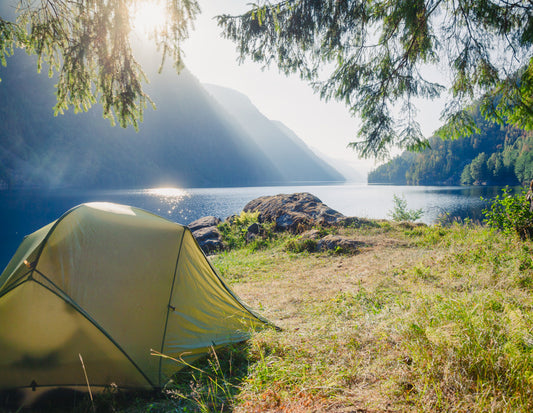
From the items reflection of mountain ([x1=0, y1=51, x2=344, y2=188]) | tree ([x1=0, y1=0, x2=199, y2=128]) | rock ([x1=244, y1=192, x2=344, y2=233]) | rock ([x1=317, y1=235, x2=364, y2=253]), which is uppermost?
reflection of mountain ([x1=0, y1=51, x2=344, y2=188])

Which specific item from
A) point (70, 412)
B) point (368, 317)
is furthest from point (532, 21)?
point (70, 412)

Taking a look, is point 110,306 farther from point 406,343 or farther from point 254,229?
point 254,229

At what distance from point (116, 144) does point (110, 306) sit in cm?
13566

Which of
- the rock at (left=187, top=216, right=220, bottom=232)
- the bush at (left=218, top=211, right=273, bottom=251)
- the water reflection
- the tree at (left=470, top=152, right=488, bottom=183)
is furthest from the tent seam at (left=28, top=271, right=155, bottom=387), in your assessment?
the tree at (left=470, top=152, right=488, bottom=183)

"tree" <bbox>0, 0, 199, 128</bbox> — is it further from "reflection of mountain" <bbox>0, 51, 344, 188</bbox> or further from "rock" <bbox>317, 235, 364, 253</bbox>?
"reflection of mountain" <bbox>0, 51, 344, 188</bbox>

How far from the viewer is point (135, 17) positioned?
15.7 feet

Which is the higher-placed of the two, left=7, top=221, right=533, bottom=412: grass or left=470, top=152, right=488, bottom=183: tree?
left=470, top=152, right=488, bottom=183: tree

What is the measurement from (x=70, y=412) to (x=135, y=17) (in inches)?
235

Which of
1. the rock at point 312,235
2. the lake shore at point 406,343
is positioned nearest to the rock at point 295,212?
the rock at point 312,235

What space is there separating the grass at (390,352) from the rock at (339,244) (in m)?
3.24

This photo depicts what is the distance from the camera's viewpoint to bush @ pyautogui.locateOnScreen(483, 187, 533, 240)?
231 inches

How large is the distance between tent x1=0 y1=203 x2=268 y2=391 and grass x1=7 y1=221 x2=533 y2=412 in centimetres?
37

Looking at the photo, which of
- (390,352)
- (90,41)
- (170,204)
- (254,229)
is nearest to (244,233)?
(254,229)

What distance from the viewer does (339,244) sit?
910 centimetres
